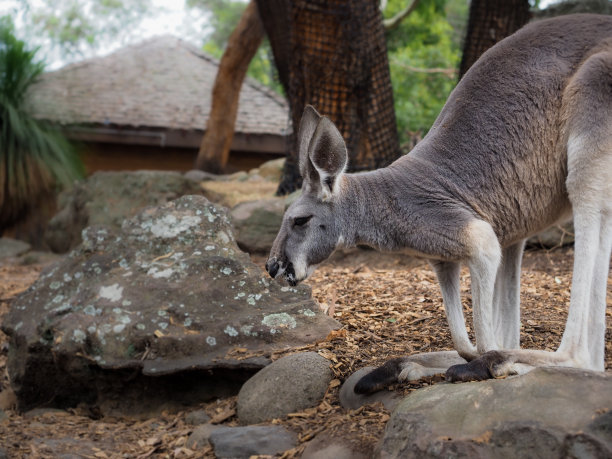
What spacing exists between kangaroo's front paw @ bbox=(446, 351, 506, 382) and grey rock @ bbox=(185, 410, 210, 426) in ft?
5.95

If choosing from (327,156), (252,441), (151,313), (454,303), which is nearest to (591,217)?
(454,303)

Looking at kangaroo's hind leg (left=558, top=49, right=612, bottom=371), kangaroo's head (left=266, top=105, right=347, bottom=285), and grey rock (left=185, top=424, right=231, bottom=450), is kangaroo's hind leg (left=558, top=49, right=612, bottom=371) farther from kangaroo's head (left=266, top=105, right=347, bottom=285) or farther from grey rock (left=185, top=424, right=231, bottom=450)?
grey rock (left=185, top=424, right=231, bottom=450)

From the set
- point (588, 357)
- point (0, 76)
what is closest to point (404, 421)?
point (588, 357)

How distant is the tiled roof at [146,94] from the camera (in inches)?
689

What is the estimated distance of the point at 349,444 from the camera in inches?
142

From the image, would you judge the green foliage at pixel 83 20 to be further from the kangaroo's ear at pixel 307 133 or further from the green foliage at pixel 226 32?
the kangaroo's ear at pixel 307 133

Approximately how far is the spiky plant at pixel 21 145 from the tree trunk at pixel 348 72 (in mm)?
8303

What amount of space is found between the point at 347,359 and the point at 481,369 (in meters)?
1.27

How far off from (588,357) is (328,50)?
6.04 metres

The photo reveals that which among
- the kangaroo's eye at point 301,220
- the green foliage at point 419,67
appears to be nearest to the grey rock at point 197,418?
the kangaroo's eye at point 301,220

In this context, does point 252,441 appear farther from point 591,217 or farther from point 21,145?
point 21,145

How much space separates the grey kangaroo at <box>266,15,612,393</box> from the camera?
11.9 feet

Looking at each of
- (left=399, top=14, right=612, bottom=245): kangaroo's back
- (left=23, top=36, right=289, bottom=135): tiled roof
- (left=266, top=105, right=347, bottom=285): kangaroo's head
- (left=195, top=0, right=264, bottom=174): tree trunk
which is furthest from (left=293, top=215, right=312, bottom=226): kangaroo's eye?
(left=23, top=36, right=289, bottom=135): tiled roof

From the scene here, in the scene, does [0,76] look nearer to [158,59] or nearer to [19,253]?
[19,253]
